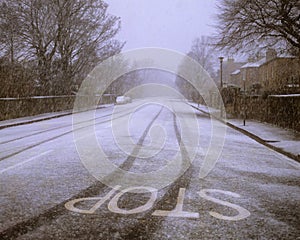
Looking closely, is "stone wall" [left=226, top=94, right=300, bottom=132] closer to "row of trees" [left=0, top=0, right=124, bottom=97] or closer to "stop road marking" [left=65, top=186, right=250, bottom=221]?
"stop road marking" [left=65, top=186, right=250, bottom=221]

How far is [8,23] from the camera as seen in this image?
1302 inches

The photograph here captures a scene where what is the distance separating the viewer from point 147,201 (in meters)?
6.02

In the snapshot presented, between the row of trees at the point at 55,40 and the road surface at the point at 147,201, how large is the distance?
67.9 ft

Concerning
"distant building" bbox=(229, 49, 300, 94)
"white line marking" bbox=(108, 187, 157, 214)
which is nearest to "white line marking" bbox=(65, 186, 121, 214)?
"white line marking" bbox=(108, 187, 157, 214)

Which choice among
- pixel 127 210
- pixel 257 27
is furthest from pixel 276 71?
pixel 127 210

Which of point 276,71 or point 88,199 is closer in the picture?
point 88,199

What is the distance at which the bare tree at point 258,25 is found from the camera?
75.4ft

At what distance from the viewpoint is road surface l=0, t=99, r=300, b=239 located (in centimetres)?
473

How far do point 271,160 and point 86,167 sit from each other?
17.1 feet

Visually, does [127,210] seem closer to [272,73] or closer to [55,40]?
[55,40]

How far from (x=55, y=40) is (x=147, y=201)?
33172 millimetres

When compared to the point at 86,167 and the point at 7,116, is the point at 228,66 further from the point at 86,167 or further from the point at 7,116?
the point at 86,167

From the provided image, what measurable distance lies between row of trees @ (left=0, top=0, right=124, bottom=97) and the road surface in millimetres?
20692

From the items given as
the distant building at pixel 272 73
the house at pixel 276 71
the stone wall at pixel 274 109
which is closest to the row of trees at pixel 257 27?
the stone wall at pixel 274 109
